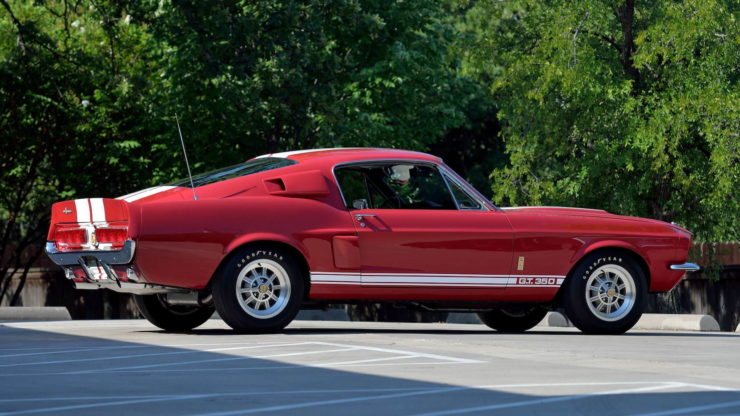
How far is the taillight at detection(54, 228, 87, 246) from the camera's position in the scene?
11.8 m

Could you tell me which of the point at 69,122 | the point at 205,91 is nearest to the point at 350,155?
the point at 205,91

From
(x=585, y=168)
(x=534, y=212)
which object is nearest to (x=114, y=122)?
(x=585, y=168)

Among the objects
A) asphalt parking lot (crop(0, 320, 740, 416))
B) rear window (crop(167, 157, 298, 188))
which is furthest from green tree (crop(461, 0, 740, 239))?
rear window (crop(167, 157, 298, 188))

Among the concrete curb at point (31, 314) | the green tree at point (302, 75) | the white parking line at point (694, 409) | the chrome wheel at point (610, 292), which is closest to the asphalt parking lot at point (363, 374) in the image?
the white parking line at point (694, 409)

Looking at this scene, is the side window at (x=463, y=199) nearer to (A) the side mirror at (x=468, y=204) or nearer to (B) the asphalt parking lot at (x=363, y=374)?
(A) the side mirror at (x=468, y=204)

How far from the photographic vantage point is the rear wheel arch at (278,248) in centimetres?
1159

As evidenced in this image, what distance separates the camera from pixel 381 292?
39.9 ft

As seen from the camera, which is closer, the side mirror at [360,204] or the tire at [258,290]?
the tire at [258,290]

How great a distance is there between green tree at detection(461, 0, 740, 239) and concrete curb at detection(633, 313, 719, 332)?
713 cm

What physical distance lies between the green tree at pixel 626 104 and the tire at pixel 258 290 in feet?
47.3

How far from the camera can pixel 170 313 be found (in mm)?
13258

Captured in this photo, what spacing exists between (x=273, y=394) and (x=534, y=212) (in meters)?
5.84

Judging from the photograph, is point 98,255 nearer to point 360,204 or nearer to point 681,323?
point 360,204

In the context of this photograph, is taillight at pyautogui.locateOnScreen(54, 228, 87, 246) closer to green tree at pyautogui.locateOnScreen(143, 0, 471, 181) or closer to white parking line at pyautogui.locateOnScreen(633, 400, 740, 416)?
white parking line at pyautogui.locateOnScreen(633, 400, 740, 416)
